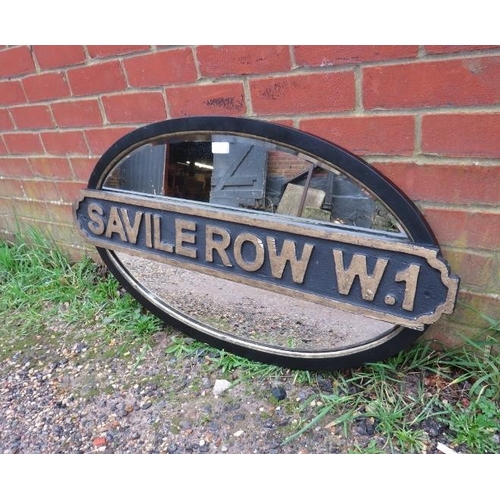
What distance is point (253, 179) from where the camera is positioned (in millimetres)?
1211

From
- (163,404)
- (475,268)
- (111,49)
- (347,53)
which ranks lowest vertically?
(163,404)

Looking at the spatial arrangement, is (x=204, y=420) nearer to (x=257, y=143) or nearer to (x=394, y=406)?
(x=394, y=406)

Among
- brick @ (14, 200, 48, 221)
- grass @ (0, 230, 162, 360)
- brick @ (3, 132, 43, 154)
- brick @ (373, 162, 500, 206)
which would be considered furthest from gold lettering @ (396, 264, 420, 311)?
brick @ (14, 200, 48, 221)

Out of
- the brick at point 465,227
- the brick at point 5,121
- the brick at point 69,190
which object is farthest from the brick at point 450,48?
the brick at point 5,121

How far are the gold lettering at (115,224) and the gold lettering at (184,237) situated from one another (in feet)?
0.89

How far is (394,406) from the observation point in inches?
47.9

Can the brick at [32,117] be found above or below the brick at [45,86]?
below

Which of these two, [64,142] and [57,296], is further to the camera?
[57,296]

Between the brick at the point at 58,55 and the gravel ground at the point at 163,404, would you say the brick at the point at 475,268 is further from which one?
the brick at the point at 58,55

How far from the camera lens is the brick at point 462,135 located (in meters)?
0.97

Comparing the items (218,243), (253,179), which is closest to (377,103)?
(253,179)

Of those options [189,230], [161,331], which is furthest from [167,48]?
[161,331]

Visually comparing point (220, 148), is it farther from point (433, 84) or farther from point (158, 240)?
point (433, 84)

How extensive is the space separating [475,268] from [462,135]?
1.28ft
